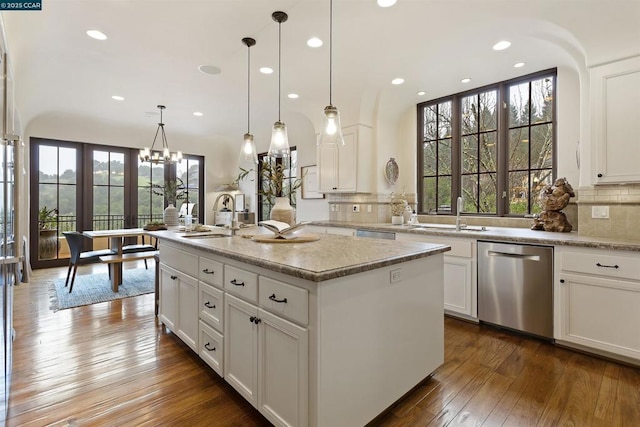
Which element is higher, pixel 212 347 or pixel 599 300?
pixel 599 300

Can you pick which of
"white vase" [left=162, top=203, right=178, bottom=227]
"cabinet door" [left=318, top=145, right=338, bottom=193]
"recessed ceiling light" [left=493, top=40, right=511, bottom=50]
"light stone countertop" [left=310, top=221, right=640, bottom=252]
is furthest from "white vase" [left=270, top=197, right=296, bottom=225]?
"white vase" [left=162, top=203, right=178, bottom=227]

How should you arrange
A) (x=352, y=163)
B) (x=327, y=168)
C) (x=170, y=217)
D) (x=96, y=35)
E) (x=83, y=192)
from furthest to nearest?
(x=83, y=192)
(x=170, y=217)
(x=327, y=168)
(x=352, y=163)
(x=96, y=35)

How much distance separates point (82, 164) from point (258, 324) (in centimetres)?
634

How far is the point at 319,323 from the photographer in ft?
4.43

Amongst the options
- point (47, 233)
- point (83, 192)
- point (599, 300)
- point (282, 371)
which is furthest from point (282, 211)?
point (47, 233)

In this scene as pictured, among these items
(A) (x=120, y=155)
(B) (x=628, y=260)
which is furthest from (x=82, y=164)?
(B) (x=628, y=260)

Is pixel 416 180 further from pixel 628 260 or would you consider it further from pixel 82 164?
pixel 82 164

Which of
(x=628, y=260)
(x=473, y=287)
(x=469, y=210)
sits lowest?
(x=473, y=287)

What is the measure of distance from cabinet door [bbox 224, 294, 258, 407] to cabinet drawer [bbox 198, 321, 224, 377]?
7 cm

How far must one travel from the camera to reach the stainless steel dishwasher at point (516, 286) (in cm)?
262

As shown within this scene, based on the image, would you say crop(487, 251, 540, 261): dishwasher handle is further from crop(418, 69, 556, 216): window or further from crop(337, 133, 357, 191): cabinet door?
crop(337, 133, 357, 191): cabinet door

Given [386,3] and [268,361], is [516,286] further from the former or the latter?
[386,3]

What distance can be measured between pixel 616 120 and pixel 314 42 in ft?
8.72

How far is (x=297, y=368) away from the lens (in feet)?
4.66
